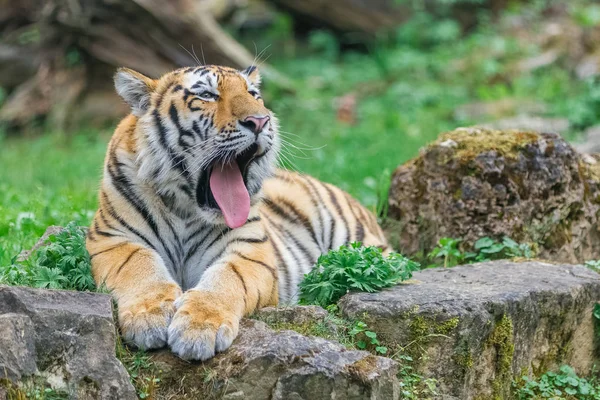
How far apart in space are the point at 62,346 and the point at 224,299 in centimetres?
74

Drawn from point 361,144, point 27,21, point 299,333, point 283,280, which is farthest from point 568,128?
point 27,21

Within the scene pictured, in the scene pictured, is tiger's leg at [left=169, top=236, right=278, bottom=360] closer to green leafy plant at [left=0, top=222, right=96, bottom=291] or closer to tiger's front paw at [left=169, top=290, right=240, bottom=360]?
tiger's front paw at [left=169, top=290, right=240, bottom=360]

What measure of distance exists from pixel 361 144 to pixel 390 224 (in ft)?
14.6

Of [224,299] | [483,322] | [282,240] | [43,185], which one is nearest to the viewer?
[224,299]

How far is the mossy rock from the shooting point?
5.64 m

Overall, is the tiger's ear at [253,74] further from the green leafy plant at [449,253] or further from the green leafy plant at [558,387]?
the green leafy plant at [558,387]

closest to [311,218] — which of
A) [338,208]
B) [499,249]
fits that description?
[338,208]

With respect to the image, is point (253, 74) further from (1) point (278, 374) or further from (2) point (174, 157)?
(1) point (278, 374)

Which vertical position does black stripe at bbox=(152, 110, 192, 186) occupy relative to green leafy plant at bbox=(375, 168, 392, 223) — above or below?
below

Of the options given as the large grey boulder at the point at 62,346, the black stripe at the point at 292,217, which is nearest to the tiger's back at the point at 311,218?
the black stripe at the point at 292,217

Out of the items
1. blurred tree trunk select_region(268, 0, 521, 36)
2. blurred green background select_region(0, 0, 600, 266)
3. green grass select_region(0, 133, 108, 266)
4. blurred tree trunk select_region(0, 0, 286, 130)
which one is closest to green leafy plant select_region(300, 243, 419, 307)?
green grass select_region(0, 133, 108, 266)

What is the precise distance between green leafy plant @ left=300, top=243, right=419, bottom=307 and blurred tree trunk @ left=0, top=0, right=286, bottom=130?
6.96 meters

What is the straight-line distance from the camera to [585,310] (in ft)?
15.8

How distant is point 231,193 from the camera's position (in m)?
4.29
